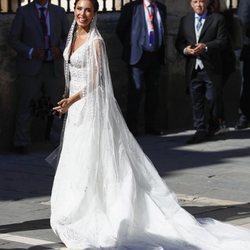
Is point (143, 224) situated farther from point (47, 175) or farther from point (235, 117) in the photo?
point (235, 117)

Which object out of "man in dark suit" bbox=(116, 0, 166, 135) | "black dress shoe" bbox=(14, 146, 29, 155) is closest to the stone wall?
"man in dark suit" bbox=(116, 0, 166, 135)

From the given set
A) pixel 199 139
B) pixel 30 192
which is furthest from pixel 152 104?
pixel 30 192

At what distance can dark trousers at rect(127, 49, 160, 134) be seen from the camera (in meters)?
12.7

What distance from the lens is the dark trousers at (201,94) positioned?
12297 mm

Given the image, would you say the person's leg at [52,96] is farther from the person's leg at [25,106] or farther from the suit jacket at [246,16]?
the suit jacket at [246,16]

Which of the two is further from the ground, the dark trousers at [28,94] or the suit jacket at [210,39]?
the suit jacket at [210,39]

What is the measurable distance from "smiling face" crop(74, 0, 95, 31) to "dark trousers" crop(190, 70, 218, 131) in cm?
530

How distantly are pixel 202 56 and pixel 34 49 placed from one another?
7.43 ft

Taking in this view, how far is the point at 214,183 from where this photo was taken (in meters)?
9.48

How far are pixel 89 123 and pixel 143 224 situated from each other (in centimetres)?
87

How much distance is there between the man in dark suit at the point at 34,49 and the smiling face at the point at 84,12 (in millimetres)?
4244

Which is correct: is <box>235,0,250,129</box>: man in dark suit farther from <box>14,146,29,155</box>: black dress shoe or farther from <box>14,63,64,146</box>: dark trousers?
<box>14,146,29,155</box>: black dress shoe

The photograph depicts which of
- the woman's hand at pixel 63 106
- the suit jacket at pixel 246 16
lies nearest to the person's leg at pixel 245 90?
the suit jacket at pixel 246 16

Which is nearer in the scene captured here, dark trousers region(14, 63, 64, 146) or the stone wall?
dark trousers region(14, 63, 64, 146)
